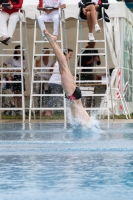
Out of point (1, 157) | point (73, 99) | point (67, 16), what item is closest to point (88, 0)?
point (67, 16)

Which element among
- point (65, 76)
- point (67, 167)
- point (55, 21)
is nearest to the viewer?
point (67, 167)

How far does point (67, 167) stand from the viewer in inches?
250

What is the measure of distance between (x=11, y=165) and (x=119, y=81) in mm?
11797

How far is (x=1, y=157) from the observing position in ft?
24.4

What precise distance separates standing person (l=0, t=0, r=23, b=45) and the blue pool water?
540 cm

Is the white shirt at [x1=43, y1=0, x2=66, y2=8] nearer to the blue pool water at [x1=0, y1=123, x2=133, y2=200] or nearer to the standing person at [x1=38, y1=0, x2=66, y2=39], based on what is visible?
the standing person at [x1=38, y1=0, x2=66, y2=39]

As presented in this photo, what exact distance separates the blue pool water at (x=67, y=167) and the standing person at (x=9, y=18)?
5395mm

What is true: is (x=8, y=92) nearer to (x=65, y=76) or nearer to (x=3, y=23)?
(x=3, y=23)

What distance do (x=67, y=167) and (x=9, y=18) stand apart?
31.5 ft

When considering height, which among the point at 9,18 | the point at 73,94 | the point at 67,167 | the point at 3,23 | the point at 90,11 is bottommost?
the point at 67,167

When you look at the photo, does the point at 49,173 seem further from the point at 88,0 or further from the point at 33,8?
the point at 33,8

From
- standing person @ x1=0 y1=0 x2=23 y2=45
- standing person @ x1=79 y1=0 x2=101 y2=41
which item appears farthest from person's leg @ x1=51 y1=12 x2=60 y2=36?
standing person @ x1=0 y1=0 x2=23 y2=45

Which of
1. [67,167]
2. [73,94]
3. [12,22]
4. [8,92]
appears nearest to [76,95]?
[73,94]

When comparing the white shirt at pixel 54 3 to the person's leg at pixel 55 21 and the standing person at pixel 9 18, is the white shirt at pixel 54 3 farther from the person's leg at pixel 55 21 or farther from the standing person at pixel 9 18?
the standing person at pixel 9 18
